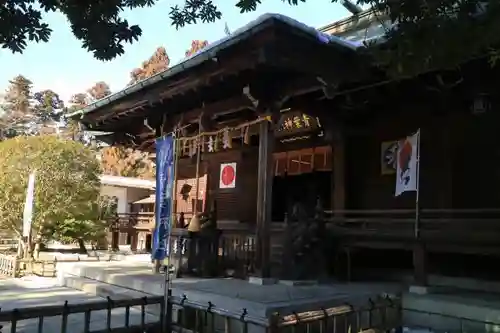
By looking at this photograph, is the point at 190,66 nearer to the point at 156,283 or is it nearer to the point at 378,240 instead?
the point at 156,283

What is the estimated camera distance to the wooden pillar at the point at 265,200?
9.34 metres

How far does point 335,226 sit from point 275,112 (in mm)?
2748

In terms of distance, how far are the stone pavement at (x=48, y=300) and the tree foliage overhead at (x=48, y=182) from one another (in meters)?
8.29

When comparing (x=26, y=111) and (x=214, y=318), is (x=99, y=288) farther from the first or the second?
(x=26, y=111)

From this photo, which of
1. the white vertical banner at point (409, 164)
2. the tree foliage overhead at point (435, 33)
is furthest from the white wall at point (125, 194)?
the tree foliage overhead at point (435, 33)

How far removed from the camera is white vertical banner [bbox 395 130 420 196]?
27.8ft

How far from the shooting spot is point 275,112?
9586 mm

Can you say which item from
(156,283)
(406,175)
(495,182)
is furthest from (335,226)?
(156,283)

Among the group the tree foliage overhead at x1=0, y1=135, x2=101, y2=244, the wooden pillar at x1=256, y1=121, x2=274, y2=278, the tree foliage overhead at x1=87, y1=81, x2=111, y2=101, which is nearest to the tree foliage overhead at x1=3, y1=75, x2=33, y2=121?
the tree foliage overhead at x1=87, y1=81, x2=111, y2=101

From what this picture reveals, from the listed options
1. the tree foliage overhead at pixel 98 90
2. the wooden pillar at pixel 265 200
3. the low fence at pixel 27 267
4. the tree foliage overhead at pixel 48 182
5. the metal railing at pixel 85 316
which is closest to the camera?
the metal railing at pixel 85 316

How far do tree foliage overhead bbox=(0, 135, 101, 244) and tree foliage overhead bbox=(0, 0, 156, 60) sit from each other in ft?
54.2

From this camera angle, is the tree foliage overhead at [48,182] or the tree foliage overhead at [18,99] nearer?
the tree foliage overhead at [48,182]

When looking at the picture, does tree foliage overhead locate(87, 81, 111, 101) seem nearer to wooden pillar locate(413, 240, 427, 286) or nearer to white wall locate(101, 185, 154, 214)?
white wall locate(101, 185, 154, 214)

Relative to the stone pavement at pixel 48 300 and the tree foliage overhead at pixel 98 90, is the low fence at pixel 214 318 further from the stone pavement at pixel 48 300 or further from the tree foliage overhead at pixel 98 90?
the tree foliage overhead at pixel 98 90
